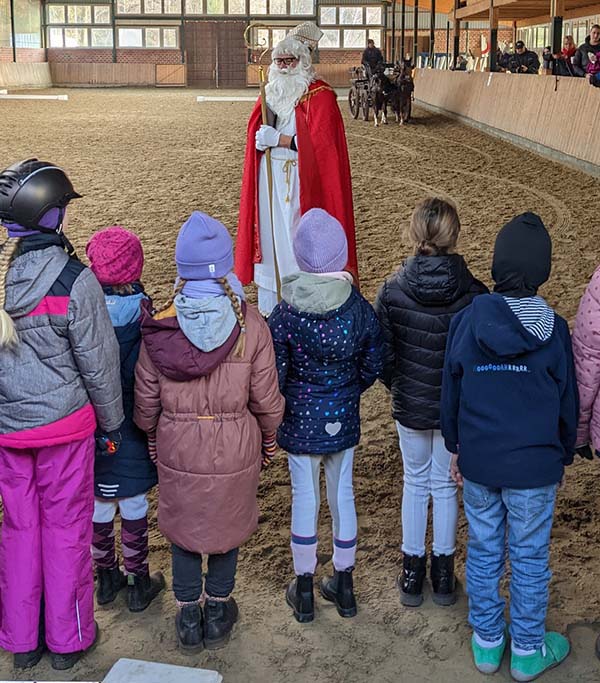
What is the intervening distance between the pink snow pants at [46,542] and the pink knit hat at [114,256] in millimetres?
480

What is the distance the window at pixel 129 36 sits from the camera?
118ft

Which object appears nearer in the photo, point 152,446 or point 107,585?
point 152,446

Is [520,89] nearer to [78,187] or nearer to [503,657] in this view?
[78,187]

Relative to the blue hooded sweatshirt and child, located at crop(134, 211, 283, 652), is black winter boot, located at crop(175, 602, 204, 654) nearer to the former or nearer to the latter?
child, located at crop(134, 211, 283, 652)

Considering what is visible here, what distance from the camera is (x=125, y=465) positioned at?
2.75 m

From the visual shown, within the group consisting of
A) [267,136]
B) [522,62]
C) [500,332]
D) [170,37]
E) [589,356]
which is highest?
[170,37]

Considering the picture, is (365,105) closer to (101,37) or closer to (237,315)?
(237,315)

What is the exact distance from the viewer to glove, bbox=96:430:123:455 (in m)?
2.56

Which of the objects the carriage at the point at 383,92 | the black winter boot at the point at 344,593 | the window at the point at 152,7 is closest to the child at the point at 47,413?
the black winter boot at the point at 344,593

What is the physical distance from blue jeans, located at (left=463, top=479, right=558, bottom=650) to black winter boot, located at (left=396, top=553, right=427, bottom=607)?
0.33 meters

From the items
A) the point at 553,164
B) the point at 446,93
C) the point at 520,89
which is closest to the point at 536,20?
the point at 446,93

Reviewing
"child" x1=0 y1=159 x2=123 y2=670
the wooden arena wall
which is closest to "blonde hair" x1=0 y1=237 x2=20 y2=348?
"child" x1=0 y1=159 x2=123 y2=670

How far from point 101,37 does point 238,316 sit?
119 feet

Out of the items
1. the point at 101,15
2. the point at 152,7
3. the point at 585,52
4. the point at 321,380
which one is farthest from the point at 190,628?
the point at 101,15
